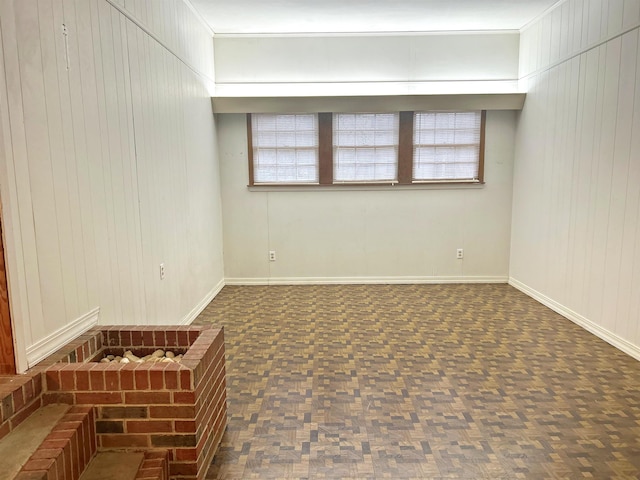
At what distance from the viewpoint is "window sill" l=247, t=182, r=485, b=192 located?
18.9 feet

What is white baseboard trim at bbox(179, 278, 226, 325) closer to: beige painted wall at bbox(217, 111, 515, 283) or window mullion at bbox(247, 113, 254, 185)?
beige painted wall at bbox(217, 111, 515, 283)

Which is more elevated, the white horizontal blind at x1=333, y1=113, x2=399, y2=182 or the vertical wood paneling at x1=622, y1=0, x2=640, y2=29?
the vertical wood paneling at x1=622, y1=0, x2=640, y2=29

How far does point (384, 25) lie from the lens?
206 inches

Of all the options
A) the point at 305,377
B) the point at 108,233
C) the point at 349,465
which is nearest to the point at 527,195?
the point at 305,377

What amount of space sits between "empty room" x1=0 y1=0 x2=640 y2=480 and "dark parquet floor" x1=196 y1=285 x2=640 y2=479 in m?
0.02

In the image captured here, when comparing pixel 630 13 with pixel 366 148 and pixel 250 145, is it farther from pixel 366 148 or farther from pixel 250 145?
pixel 250 145

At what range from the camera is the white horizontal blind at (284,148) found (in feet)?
18.7

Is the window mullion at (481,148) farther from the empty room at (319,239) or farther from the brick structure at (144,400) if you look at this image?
the brick structure at (144,400)

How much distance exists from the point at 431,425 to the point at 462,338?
5.03ft

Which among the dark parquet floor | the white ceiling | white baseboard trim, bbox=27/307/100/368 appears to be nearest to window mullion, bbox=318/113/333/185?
the white ceiling

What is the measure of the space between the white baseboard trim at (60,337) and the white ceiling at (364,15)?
3391 millimetres

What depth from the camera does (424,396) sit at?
2.85m

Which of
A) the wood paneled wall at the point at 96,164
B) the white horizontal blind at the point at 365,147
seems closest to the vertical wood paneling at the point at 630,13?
the white horizontal blind at the point at 365,147

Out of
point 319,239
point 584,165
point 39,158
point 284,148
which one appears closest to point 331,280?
point 319,239
